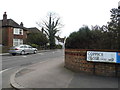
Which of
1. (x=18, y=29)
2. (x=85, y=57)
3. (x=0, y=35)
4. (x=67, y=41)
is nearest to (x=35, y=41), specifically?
(x=18, y=29)

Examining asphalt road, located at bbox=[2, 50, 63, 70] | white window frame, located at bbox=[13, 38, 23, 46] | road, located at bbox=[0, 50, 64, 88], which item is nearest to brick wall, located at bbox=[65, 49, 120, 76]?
road, located at bbox=[0, 50, 64, 88]

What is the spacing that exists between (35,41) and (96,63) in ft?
102

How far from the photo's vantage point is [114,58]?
659 centimetres

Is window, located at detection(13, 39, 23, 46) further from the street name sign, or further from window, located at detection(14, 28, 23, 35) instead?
the street name sign

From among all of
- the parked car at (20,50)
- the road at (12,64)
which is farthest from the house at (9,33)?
the road at (12,64)

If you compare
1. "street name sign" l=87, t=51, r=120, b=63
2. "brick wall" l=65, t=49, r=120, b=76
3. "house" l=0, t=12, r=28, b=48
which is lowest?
"brick wall" l=65, t=49, r=120, b=76

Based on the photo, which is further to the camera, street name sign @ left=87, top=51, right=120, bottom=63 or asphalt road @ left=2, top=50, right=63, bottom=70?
asphalt road @ left=2, top=50, right=63, bottom=70

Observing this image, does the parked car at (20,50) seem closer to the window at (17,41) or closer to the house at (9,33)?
the house at (9,33)

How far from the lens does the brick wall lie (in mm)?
6551

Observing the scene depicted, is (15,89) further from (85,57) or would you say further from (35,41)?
(35,41)

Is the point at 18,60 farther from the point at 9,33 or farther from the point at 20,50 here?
the point at 9,33

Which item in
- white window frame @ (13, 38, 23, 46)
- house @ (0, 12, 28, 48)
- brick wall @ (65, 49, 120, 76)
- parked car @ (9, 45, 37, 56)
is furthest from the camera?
white window frame @ (13, 38, 23, 46)

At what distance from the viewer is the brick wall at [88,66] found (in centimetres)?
655

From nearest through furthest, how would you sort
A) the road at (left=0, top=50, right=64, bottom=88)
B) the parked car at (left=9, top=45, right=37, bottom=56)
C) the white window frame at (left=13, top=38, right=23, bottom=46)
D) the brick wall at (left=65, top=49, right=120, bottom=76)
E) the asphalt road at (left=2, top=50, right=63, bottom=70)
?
the brick wall at (left=65, top=49, right=120, bottom=76) < the road at (left=0, top=50, right=64, bottom=88) < the asphalt road at (left=2, top=50, right=63, bottom=70) < the parked car at (left=9, top=45, right=37, bottom=56) < the white window frame at (left=13, top=38, right=23, bottom=46)
